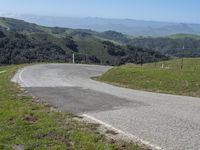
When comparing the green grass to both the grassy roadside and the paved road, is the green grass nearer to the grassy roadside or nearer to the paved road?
the paved road

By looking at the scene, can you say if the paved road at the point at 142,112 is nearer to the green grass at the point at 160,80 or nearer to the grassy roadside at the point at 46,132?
the grassy roadside at the point at 46,132

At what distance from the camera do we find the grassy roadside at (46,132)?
362 inches

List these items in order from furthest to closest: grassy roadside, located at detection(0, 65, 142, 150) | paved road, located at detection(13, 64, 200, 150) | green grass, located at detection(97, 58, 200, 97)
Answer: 1. green grass, located at detection(97, 58, 200, 97)
2. paved road, located at detection(13, 64, 200, 150)
3. grassy roadside, located at detection(0, 65, 142, 150)

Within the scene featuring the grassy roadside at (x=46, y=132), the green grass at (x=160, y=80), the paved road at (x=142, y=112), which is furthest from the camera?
the green grass at (x=160, y=80)

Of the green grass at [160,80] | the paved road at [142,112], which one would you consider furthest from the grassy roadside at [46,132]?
the green grass at [160,80]

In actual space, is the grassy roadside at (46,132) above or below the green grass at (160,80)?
above

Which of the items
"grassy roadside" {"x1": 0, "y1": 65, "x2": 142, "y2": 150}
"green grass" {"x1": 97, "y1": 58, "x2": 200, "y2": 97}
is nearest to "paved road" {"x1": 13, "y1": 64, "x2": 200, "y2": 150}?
"grassy roadside" {"x1": 0, "y1": 65, "x2": 142, "y2": 150}

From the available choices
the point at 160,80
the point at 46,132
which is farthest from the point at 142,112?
the point at 160,80

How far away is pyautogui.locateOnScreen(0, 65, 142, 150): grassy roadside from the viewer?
30.2 feet

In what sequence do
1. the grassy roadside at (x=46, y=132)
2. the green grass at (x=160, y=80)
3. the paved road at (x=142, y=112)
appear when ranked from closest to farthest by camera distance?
1. the grassy roadside at (x=46, y=132)
2. the paved road at (x=142, y=112)
3. the green grass at (x=160, y=80)

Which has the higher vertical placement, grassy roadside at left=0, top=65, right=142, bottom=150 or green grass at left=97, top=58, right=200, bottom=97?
grassy roadside at left=0, top=65, right=142, bottom=150

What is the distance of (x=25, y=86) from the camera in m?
23.2

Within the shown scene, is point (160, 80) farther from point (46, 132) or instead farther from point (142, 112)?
point (46, 132)

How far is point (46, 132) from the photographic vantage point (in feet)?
34.5
